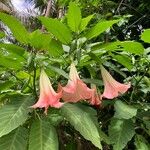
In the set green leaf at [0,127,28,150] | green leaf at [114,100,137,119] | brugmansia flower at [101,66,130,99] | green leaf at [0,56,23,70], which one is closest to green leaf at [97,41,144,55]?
brugmansia flower at [101,66,130,99]

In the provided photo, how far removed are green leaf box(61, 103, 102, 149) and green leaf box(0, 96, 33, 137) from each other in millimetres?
156

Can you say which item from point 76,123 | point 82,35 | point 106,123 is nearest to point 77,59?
point 82,35

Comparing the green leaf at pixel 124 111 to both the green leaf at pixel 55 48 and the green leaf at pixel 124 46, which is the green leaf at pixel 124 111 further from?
the green leaf at pixel 55 48

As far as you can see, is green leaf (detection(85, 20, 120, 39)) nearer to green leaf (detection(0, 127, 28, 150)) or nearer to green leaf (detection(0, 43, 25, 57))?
green leaf (detection(0, 43, 25, 57))

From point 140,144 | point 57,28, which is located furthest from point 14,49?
point 140,144

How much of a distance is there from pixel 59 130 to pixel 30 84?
0.94 ft

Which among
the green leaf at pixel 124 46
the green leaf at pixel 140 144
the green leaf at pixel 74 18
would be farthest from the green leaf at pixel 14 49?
the green leaf at pixel 140 144

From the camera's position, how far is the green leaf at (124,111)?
68.9 inches

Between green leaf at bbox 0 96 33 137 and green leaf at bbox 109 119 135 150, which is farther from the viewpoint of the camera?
green leaf at bbox 109 119 135 150

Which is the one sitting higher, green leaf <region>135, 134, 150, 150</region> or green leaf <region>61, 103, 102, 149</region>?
green leaf <region>61, 103, 102, 149</region>

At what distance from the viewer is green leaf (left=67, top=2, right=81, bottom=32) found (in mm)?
1675

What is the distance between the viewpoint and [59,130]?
2.01m

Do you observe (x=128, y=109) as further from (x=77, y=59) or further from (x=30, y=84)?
(x=30, y=84)

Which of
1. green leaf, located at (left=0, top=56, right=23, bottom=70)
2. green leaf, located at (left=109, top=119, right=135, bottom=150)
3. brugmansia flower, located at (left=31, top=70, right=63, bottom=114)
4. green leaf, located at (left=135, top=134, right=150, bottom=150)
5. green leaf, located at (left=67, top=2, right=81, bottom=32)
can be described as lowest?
green leaf, located at (left=135, top=134, right=150, bottom=150)
